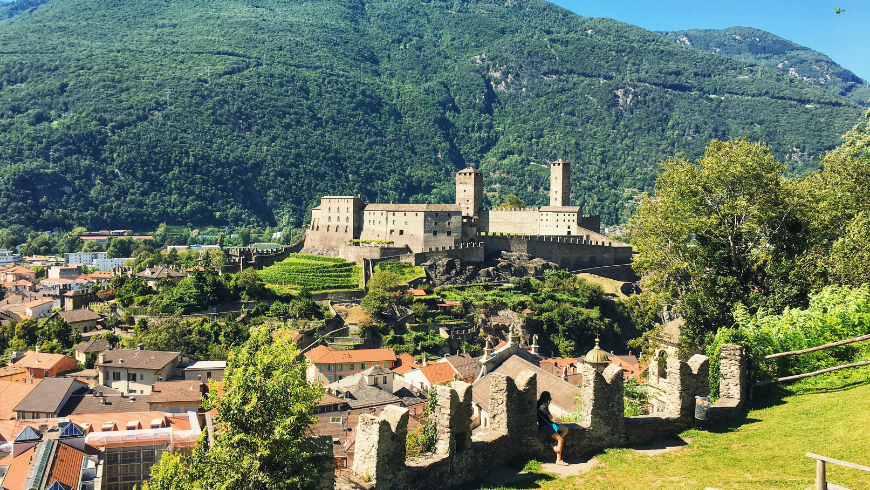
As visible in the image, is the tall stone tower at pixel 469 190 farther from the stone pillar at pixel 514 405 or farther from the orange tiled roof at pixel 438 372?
the stone pillar at pixel 514 405

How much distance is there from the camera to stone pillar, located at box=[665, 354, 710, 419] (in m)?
13.7

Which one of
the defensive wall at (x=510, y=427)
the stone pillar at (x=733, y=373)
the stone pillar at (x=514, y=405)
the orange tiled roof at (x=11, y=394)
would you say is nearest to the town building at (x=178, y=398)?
the orange tiled roof at (x=11, y=394)

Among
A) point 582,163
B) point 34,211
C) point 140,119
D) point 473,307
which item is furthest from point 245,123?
point 473,307

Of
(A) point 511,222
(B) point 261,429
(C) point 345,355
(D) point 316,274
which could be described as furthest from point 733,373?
(A) point 511,222

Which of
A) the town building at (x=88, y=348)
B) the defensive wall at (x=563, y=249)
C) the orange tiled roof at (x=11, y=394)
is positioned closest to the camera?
the orange tiled roof at (x=11, y=394)

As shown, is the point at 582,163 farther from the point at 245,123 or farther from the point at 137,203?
the point at 137,203

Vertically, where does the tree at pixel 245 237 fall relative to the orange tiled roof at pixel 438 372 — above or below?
above

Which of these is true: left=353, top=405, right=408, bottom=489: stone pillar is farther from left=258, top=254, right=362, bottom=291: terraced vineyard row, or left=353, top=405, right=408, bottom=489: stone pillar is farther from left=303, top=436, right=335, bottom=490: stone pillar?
left=258, top=254, right=362, bottom=291: terraced vineyard row

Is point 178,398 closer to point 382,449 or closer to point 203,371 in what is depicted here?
point 203,371

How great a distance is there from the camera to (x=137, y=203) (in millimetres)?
149875

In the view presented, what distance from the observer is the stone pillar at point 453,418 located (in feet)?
36.6

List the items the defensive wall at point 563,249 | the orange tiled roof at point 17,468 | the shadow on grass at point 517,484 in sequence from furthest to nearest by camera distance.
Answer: the defensive wall at point 563,249 → the orange tiled roof at point 17,468 → the shadow on grass at point 517,484

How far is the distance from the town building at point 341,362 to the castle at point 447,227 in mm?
21522

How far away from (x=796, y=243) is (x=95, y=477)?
22.2 meters
